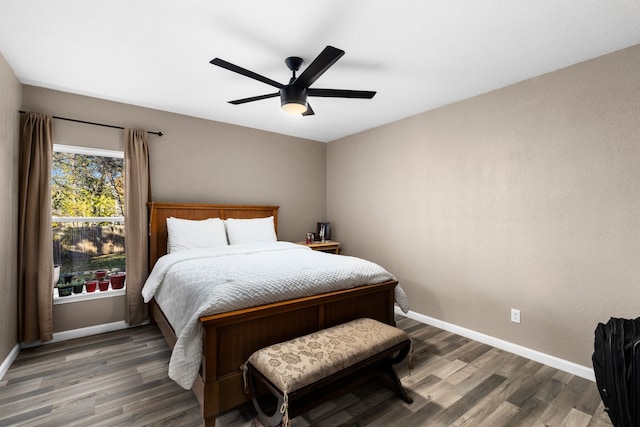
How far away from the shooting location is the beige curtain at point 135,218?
314 centimetres

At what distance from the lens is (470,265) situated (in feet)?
9.93

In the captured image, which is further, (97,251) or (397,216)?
(397,216)

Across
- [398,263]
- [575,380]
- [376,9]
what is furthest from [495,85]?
[575,380]

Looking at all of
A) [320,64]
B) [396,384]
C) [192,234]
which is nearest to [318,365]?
[396,384]

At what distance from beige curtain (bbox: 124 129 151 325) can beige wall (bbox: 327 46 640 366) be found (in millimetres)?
2890

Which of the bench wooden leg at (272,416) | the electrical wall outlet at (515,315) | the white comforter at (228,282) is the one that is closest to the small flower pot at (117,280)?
the white comforter at (228,282)

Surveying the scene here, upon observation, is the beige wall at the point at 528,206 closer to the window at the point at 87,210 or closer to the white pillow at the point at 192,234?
the white pillow at the point at 192,234

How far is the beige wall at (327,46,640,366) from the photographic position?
2.16 metres

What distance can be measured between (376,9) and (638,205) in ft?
7.36

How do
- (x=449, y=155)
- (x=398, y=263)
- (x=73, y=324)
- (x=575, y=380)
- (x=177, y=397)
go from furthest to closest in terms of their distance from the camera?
1. (x=398, y=263)
2. (x=449, y=155)
3. (x=73, y=324)
4. (x=575, y=380)
5. (x=177, y=397)

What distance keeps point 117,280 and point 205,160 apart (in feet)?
5.52

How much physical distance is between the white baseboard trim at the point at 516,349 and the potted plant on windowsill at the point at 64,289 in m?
3.74

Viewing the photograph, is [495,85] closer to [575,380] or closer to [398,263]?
[398,263]

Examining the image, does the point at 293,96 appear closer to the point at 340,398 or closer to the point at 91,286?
the point at 340,398
